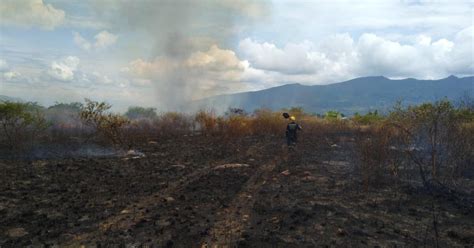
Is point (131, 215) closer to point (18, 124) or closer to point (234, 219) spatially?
point (234, 219)

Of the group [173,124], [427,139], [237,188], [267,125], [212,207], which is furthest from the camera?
[173,124]

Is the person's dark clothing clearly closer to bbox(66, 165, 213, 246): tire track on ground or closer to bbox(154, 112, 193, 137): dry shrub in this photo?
bbox(66, 165, 213, 246): tire track on ground

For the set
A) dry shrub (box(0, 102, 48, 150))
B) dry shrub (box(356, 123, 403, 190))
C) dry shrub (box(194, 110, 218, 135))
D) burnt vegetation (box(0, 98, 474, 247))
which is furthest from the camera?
dry shrub (box(194, 110, 218, 135))

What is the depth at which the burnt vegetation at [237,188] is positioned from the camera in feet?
20.6

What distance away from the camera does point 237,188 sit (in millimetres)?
9797

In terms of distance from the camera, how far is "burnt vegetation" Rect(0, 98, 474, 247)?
627 centimetres

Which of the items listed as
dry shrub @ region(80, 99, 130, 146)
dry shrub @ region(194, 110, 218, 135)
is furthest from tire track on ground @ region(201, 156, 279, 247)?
dry shrub @ region(194, 110, 218, 135)

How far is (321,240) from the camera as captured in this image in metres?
6.08

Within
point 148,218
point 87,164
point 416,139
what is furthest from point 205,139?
point 148,218

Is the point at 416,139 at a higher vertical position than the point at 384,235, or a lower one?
higher

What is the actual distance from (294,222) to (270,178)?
4371 millimetres

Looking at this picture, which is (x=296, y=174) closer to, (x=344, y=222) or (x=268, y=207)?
(x=268, y=207)

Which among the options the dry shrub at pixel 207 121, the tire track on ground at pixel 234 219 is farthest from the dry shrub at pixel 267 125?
the tire track on ground at pixel 234 219

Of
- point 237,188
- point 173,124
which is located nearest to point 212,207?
point 237,188
